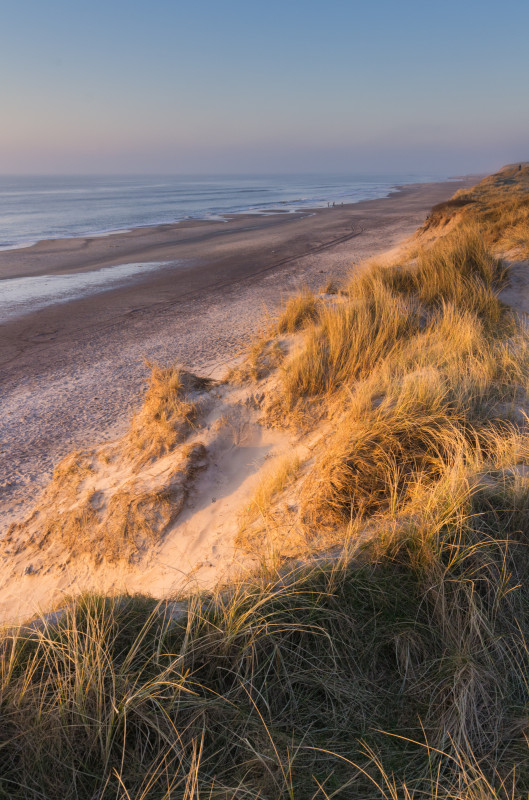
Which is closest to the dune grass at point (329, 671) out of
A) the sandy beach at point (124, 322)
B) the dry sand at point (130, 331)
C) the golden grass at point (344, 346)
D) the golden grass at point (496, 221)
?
the dry sand at point (130, 331)

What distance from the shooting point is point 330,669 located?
1.93 meters

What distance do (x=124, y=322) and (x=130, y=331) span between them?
Answer: 0.79 meters

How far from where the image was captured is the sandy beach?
6.04m

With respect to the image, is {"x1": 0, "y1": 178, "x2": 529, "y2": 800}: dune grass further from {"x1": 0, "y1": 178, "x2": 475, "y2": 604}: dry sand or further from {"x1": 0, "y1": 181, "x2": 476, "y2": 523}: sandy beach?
{"x1": 0, "y1": 181, "x2": 476, "y2": 523}: sandy beach

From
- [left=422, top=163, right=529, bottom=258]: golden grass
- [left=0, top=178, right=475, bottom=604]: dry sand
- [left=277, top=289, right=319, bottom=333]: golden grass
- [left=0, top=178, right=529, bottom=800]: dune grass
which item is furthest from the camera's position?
[left=422, top=163, right=529, bottom=258]: golden grass

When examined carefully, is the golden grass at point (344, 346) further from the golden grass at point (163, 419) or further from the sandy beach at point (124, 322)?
the sandy beach at point (124, 322)

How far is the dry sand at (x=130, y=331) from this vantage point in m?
5.26

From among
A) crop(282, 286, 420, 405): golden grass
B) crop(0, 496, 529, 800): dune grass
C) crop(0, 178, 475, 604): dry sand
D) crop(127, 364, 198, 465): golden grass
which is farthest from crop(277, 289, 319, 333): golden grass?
crop(0, 496, 529, 800): dune grass

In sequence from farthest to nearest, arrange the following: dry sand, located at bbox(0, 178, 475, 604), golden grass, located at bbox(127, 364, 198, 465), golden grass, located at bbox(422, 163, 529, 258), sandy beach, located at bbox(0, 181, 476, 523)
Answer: golden grass, located at bbox(422, 163, 529, 258), sandy beach, located at bbox(0, 181, 476, 523), dry sand, located at bbox(0, 178, 475, 604), golden grass, located at bbox(127, 364, 198, 465)

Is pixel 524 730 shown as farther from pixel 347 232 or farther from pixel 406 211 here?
pixel 406 211

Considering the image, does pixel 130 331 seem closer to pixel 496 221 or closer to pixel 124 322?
pixel 124 322

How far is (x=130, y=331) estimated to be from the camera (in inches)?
391

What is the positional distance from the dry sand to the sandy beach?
27 mm

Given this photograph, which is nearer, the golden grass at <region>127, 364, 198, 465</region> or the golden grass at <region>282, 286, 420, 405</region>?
the golden grass at <region>127, 364, 198, 465</region>
